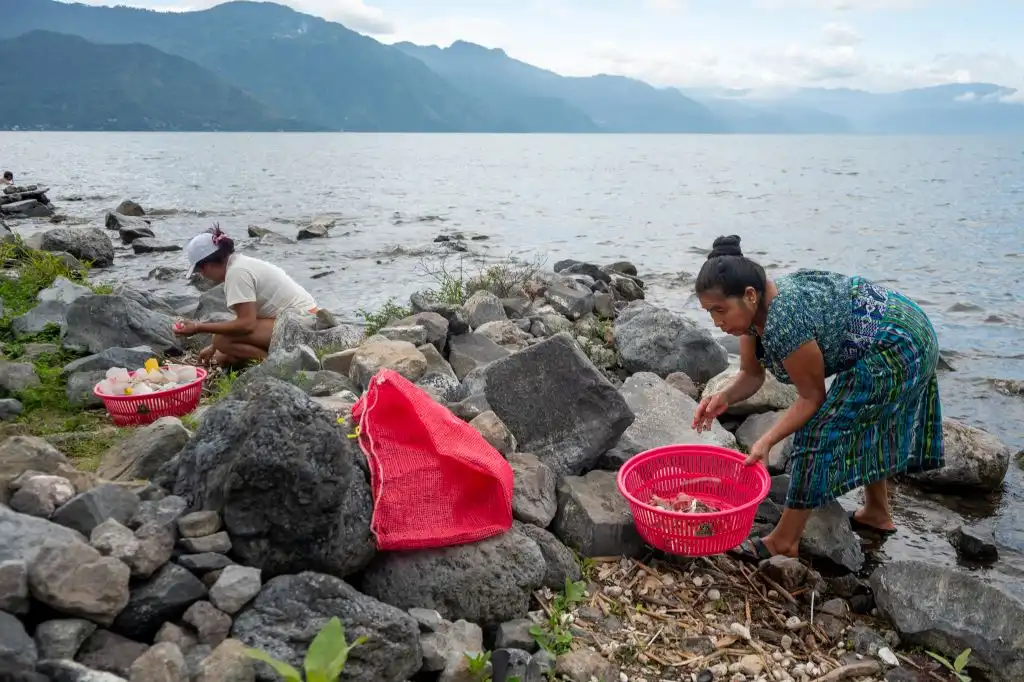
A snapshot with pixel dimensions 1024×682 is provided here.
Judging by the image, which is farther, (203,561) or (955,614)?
(955,614)

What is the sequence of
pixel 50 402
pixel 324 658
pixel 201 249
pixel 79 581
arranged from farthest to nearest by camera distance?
pixel 201 249, pixel 50 402, pixel 79 581, pixel 324 658

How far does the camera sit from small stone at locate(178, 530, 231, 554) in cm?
287

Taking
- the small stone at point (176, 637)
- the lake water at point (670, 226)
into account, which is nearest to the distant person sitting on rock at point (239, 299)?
the lake water at point (670, 226)

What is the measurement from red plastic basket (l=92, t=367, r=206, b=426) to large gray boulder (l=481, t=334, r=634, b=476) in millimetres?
2386

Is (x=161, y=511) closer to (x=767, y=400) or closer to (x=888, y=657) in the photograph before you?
(x=888, y=657)

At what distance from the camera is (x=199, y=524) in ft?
9.71

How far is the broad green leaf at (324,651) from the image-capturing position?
211cm

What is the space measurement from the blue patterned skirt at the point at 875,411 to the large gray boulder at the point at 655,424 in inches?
41.3

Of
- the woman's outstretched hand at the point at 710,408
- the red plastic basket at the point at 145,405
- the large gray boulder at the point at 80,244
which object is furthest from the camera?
the large gray boulder at the point at 80,244

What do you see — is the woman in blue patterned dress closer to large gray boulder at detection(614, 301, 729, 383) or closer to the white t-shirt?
large gray boulder at detection(614, 301, 729, 383)

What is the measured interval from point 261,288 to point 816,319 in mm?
5669

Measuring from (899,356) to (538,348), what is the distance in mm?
2077

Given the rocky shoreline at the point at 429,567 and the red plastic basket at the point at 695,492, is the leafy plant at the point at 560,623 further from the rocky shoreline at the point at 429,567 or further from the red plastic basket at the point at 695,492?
the red plastic basket at the point at 695,492

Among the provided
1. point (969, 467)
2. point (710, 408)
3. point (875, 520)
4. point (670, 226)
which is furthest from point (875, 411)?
point (670, 226)
